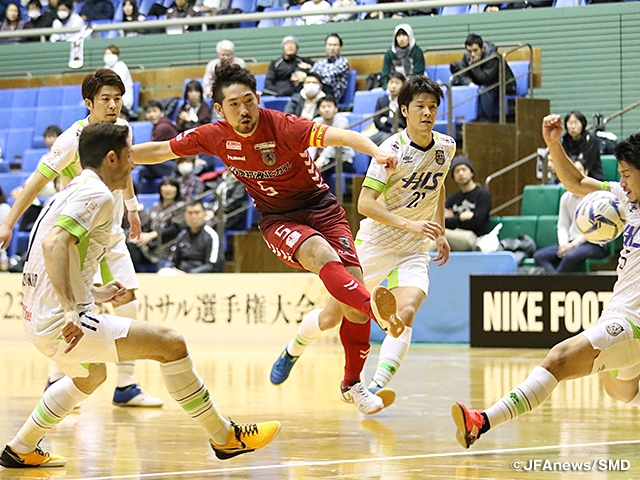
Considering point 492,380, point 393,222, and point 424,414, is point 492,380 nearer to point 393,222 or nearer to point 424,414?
point 424,414

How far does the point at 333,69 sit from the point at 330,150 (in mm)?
2203

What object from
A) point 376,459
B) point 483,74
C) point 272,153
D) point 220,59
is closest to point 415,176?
point 272,153

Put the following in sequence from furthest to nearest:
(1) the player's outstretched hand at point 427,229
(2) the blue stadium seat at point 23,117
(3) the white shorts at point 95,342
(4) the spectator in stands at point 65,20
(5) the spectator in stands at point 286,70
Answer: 1. (4) the spectator in stands at point 65,20
2. (2) the blue stadium seat at point 23,117
3. (5) the spectator in stands at point 286,70
4. (1) the player's outstretched hand at point 427,229
5. (3) the white shorts at point 95,342

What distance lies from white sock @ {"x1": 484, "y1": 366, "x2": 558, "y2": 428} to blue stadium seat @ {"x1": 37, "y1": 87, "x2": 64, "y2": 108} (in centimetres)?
1506

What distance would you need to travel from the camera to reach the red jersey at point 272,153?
615 centimetres

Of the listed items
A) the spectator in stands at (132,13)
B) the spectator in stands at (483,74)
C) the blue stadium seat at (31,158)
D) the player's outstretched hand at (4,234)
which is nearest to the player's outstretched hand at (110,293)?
the player's outstretched hand at (4,234)

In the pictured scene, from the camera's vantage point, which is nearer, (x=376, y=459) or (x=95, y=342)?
(x=95, y=342)

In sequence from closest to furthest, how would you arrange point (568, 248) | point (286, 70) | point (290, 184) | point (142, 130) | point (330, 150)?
point (290, 184) → point (568, 248) → point (330, 150) → point (286, 70) → point (142, 130)

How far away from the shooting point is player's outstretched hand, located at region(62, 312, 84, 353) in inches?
169

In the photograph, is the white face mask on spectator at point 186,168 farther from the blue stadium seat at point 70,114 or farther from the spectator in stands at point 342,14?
the blue stadium seat at point 70,114

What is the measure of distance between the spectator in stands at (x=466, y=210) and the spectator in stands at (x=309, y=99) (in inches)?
108

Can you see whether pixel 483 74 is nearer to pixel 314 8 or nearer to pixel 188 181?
pixel 314 8

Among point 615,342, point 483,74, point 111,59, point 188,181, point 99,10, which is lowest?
point 615,342

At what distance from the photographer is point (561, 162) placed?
5.28 meters
